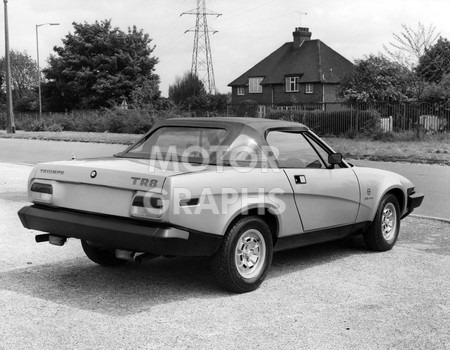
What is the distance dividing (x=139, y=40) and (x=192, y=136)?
6225cm

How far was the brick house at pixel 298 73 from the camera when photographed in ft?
214

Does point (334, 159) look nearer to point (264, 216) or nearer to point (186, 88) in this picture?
point (264, 216)

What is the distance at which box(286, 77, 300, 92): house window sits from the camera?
218ft

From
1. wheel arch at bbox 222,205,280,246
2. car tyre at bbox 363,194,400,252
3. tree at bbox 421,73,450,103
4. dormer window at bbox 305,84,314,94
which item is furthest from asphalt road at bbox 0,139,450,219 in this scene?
dormer window at bbox 305,84,314,94

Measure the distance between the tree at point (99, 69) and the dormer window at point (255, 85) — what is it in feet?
35.8

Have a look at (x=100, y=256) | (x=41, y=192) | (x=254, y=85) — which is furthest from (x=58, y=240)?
(x=254, y=85)

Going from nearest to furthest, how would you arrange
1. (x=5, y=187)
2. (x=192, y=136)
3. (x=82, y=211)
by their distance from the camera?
1. (x=82, y=211)
2. (x=192, y=136)
3. (x=5, y=187)

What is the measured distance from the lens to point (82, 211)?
5.53 meters

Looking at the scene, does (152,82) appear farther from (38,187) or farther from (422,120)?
(38,187)

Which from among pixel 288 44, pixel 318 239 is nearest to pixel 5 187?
pixel 318 239

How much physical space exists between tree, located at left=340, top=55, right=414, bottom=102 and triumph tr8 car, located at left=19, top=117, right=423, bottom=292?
87.7 feet

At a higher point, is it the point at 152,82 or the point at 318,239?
the point at 152,82

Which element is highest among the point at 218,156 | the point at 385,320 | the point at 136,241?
the point at 218,156

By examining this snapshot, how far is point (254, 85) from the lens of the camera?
235 feet
